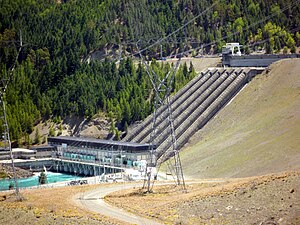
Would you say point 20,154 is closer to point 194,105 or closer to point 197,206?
point 194,105

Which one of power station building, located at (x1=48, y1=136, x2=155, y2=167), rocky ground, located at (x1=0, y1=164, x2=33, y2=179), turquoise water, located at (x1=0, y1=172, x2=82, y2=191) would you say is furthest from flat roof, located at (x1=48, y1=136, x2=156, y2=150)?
rocky ground, located at (x1=0, y1=164, x2=33, y2=179)

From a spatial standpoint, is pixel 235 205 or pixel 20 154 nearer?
pixel 235 205

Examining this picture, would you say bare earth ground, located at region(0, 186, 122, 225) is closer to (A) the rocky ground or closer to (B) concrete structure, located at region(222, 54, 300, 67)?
(A) the rocky ground

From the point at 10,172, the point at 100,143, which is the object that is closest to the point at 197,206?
the point at 100,143

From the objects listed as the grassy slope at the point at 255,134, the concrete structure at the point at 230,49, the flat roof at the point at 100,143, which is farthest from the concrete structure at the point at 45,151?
the concrete structure at the point at 230,49

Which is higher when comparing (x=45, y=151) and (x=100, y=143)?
(x=100, y=143)

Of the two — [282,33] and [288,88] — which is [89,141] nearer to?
[288,88]
